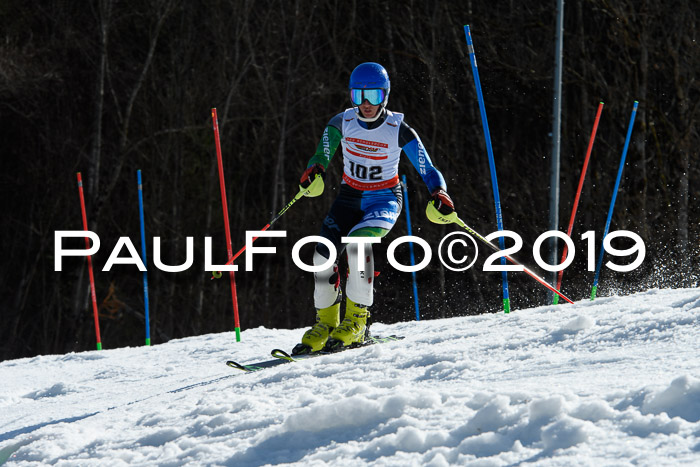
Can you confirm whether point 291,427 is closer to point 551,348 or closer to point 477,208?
point 551,348

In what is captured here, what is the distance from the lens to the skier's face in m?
4.89

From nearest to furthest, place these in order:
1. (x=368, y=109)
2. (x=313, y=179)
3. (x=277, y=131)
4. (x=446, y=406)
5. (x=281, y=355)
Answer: (x=446, y=406), (x=281, y=355), (x=368, y=109), (x=313, y=179), (x=277, y=131)

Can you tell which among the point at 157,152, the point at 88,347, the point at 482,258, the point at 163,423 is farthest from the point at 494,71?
the point at 163,423

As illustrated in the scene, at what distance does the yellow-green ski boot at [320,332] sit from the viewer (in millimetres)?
4773

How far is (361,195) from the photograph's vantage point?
499 centimetres

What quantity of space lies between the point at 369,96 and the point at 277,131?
1008 cm

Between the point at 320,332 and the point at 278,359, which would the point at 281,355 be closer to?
the point at 278,359

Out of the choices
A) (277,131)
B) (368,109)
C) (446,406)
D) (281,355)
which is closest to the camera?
(446,406)

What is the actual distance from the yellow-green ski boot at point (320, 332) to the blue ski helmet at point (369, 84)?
3.72 ft

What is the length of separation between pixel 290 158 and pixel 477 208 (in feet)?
11.6

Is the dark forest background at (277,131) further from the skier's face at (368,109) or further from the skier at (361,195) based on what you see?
the skier's face at (368,109)

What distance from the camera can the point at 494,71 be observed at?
13.4 meters

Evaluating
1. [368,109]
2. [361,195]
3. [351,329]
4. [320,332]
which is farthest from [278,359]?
[368,109]

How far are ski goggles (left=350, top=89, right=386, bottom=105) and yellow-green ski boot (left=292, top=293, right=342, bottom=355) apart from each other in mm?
1120
